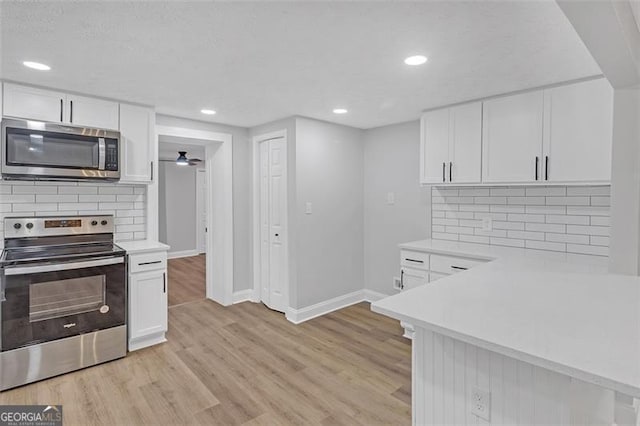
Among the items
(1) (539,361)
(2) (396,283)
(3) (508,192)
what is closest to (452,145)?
(3) (508,192)

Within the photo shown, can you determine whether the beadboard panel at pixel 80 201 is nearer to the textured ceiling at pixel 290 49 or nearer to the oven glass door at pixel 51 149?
the oven glass door at pixel 51 149

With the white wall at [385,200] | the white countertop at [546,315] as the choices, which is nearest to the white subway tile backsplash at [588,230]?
the white countertop at [546,315]

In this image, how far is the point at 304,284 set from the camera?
12.8ft

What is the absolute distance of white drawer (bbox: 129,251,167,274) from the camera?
3.01 m

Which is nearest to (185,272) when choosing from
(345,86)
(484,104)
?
(345,86)

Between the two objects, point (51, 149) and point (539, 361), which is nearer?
point (539, 361)

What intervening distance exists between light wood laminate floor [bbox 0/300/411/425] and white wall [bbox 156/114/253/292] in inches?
35.8

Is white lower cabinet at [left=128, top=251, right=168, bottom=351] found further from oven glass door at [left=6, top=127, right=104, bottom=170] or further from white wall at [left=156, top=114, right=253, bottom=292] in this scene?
white wall at [left=156, top=114, right=253, bottom=292]

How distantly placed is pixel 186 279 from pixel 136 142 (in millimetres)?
2997

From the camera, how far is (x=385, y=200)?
4.37m

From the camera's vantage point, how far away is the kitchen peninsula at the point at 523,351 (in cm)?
107

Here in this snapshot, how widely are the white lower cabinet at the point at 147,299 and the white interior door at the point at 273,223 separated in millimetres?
1297

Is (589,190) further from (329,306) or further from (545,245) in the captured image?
(329,306)

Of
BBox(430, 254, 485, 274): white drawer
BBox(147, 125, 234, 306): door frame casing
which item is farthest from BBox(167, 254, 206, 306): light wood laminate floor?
BBox(430, 254, 485, 274): white drawer
